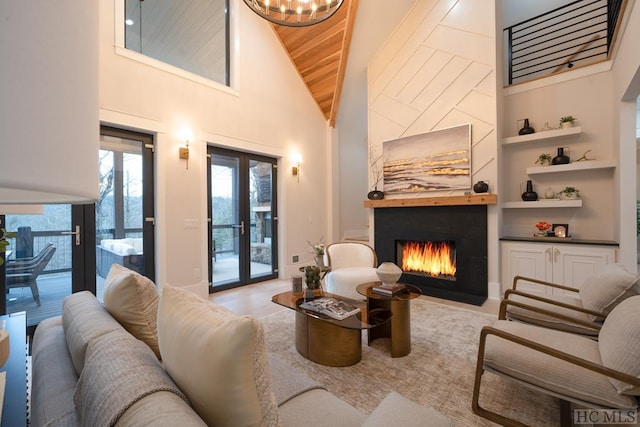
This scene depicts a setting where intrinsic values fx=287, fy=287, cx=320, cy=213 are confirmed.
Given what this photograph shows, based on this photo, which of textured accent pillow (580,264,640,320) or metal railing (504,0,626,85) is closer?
textured accent pillow (580,264,640,320)

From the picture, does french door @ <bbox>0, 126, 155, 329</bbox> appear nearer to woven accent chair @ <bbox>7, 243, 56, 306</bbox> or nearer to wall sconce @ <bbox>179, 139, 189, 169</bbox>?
woven accent chair @ <bbox>7, 243, 56, 306</bbox>

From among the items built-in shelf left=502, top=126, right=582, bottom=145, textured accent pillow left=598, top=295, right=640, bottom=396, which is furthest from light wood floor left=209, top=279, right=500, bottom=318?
built-in shelf left=502, top=126, right=582, bottom=145

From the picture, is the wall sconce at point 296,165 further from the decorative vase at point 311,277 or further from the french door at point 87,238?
the decorative vase at point 311,277

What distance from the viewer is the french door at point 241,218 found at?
14.9 feet

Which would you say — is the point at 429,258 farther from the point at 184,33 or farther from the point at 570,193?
the point at 184,33

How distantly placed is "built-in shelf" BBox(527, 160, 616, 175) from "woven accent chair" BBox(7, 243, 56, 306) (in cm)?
610

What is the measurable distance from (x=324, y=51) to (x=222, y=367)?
5.53 m

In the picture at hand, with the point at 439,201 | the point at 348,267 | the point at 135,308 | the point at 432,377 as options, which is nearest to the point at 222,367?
→ the point at 135,308

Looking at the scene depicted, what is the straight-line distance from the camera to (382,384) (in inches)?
80.4

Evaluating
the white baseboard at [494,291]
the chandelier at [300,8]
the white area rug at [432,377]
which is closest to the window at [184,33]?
the chandelier at [300,8]

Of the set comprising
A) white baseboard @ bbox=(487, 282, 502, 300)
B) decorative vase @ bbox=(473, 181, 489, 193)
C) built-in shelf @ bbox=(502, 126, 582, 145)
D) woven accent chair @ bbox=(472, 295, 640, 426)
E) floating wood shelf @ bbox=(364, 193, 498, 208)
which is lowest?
white baseboard @ bbox=(487, 282, 502, 300)

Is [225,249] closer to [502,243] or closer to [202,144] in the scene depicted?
[202,144]

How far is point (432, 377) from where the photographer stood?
2123mm

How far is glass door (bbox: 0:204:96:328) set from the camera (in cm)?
297
